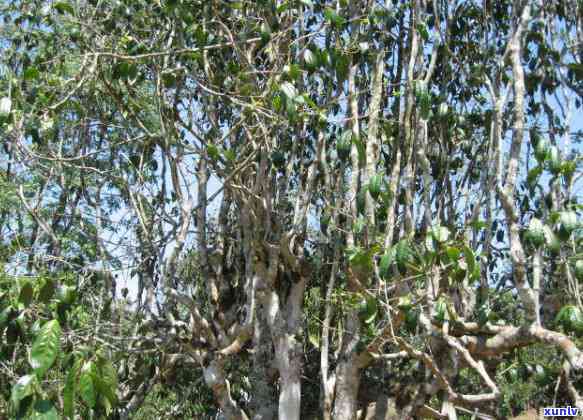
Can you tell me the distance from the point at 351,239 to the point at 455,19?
2.12 meters

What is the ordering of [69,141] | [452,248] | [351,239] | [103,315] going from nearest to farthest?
[452,248], [351,239], [103,315], [69,141]

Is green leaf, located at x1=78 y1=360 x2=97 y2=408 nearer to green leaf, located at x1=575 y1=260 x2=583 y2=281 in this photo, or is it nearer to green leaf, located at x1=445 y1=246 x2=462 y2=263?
green leaf, located at x1=445 y1=246 x2=462 y2=263

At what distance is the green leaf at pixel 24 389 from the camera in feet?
6.68

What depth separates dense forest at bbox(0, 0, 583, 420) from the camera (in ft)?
13.9

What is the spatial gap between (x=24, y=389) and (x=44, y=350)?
13cm

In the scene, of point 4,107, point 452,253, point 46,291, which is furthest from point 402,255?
point 4,107

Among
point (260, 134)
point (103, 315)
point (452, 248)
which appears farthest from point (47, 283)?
point (103, 315)

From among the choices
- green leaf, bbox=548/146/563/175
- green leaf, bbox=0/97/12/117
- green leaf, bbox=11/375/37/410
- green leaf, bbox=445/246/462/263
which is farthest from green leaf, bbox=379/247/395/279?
green leaf, bbox=0/97/12/117

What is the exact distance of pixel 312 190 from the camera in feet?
16.4

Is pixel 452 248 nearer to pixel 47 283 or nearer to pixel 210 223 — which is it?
pixel 47 283

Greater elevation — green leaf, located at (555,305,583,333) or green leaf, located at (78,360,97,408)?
green leaf, located at (555,305,583,333)

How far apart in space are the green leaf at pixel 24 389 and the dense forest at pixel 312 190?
1984mm

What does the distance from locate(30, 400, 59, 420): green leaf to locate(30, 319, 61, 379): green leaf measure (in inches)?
3.5

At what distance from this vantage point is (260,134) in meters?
5.02
